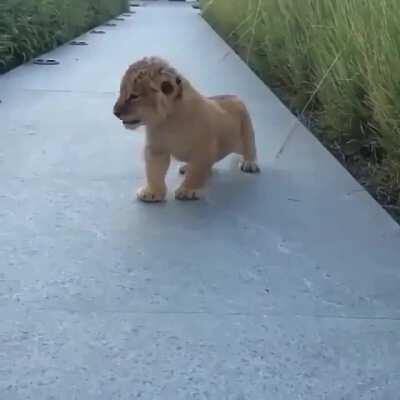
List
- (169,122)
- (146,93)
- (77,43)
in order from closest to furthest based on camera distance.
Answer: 1. (146,93)
2. (169,122)
3. (77,43)

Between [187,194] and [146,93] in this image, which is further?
[187,194]

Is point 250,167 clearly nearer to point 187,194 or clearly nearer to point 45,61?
point 187,194

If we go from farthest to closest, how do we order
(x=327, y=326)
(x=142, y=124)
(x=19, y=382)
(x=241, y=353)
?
(x=142, y=124)
(x=327, y=326)
(x=241, y=353)
(x=19, y=382)

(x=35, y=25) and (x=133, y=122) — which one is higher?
(x=133, y=122)

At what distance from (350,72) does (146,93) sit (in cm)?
133

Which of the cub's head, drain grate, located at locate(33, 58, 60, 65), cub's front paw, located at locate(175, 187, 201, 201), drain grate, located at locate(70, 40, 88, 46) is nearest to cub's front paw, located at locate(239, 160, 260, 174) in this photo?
cub's front paw, located at locate(175, 187, 201, 201)

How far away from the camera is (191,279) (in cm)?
268

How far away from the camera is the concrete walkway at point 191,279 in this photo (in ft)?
6.73

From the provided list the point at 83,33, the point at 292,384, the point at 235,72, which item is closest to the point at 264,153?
the point at 292,384

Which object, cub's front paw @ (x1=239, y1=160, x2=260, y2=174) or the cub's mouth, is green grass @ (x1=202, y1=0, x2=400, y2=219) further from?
the cub's mouth

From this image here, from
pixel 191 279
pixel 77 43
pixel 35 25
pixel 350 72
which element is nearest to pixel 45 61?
pixel 35 25

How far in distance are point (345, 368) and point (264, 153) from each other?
7.79 ft

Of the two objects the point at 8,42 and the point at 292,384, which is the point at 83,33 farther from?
the point at 292,384

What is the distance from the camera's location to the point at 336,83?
4.47 m
